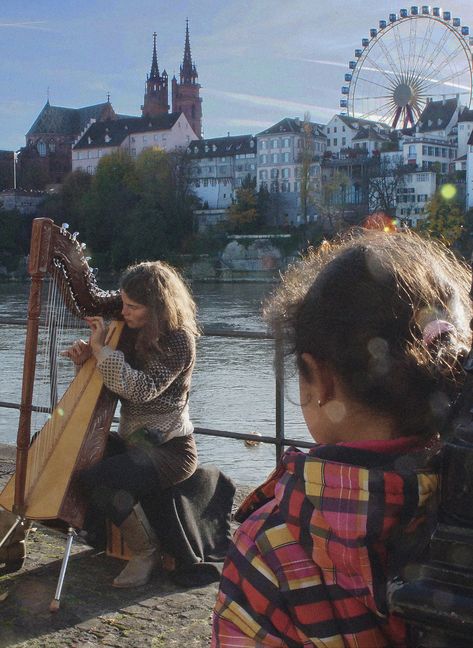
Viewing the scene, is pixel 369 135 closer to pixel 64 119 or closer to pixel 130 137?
pixel 130 137

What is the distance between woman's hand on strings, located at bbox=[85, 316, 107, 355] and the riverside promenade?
Answer: 2.36 feet

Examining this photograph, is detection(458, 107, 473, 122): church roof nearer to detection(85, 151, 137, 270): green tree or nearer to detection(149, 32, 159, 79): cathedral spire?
detection(85, 151, 137, 270): green tree

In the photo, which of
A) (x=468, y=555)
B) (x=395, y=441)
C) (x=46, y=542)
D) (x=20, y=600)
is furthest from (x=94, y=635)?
(x=468, y=555)

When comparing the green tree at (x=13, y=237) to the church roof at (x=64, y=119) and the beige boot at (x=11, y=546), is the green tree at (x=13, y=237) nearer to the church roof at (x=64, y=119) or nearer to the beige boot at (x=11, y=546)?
the church roof at (x=64, y=119)

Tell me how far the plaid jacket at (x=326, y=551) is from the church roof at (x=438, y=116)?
7413 centimetres

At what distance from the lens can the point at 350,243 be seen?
1.10 meters

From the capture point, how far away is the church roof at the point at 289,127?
7770 cm

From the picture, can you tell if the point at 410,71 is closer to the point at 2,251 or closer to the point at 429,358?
the point at 2,251

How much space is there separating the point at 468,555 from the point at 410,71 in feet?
158

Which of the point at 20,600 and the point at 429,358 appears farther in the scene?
the point at 20,600

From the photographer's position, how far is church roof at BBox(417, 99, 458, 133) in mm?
73438

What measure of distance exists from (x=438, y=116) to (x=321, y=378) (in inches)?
3010

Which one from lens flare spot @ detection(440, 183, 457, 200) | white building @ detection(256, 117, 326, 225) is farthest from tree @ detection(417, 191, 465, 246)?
white building @ detection(256, 117, 326, 225)

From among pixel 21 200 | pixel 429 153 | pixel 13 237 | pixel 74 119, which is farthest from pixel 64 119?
pixel 429 153
